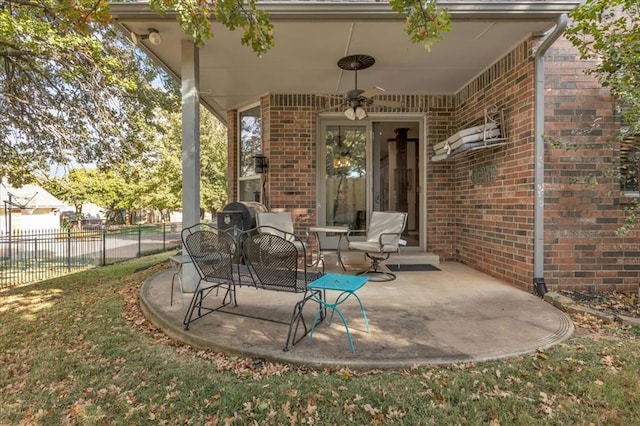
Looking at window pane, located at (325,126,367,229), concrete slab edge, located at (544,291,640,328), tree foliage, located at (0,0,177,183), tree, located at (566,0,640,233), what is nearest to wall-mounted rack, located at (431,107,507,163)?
tree, located at (566,0,640,233)

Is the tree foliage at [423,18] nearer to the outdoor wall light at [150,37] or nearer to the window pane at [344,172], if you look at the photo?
the outdoor wall light at [150,37]

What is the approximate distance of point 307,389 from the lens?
2064mm

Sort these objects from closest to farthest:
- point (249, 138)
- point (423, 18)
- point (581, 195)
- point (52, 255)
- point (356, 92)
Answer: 1. point (423, 18)
2. point (581, 195)
3. point (356, 92)
4. point (249, 138)
5. point (52, 255)

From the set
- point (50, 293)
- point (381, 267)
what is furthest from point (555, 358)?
point (50, 293)

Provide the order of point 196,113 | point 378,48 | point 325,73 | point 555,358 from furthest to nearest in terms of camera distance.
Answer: point 325,73 < point 378,48 < point 196,113 < point 555,358

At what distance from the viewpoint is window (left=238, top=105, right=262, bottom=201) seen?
680cm

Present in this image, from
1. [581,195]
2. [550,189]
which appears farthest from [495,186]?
[581,195]

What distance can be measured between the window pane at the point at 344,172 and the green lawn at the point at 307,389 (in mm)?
3983

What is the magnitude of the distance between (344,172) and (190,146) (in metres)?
3.16

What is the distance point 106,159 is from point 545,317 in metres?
8.28

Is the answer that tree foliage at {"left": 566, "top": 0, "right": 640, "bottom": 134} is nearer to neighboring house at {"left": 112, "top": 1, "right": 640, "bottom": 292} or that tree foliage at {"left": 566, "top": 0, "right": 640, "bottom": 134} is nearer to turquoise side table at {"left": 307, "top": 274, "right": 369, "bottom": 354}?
neighboring house at {"left": 112, "top": 1, "right": 640, "bottom": 292}

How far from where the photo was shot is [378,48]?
4.26m

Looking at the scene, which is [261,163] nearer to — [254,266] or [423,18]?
[254,266]

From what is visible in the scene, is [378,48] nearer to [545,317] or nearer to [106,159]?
[545,317]
